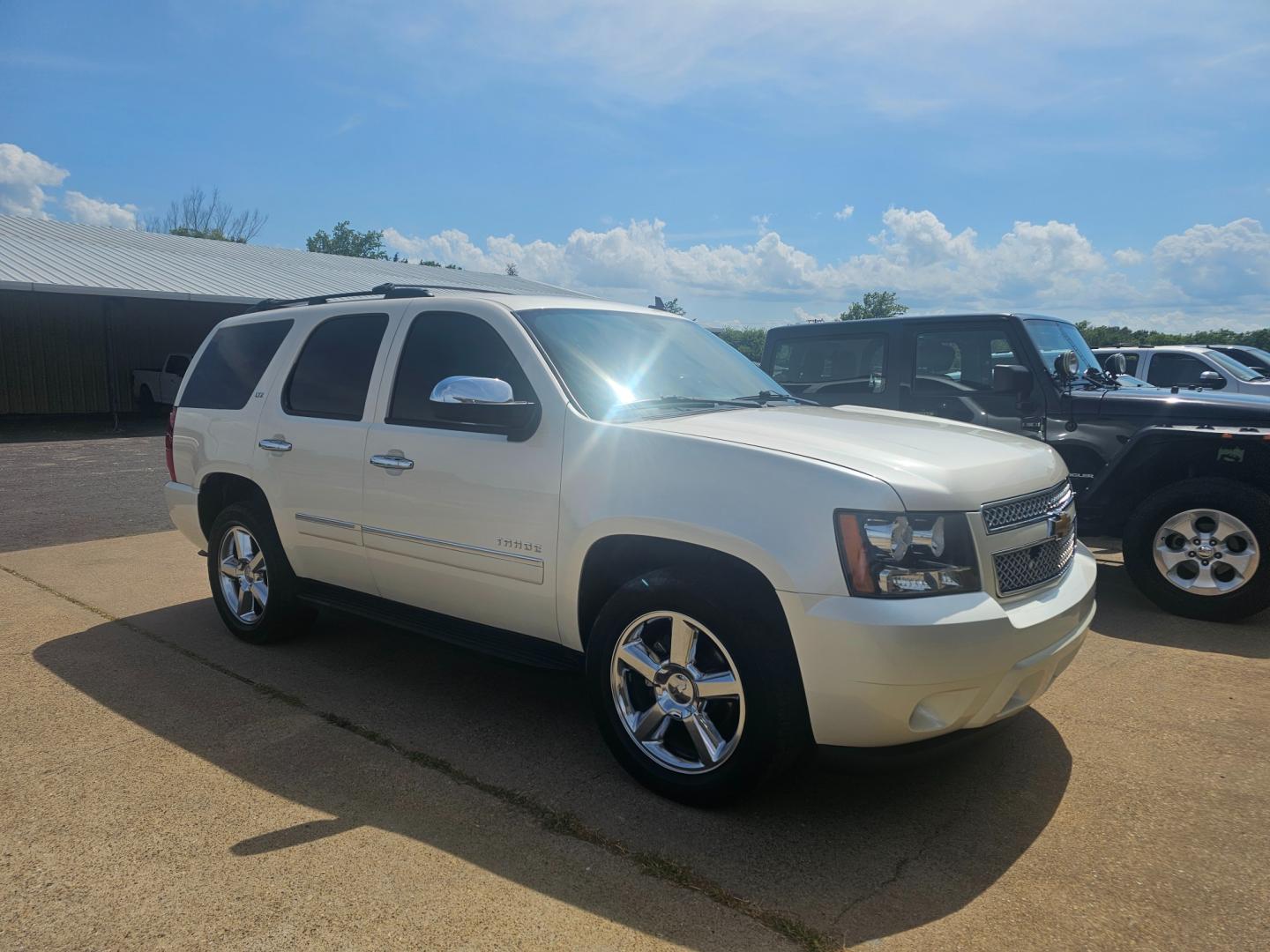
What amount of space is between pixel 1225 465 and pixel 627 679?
4.49m

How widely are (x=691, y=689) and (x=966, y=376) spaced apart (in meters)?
4.78

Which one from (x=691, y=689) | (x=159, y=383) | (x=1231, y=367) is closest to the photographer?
(x=691, y=689)

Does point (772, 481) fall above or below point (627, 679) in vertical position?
above

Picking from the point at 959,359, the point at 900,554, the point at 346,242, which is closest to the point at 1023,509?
the point at 900,554

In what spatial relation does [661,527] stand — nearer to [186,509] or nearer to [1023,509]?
[1023,509]

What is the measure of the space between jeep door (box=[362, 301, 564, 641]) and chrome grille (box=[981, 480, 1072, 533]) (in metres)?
1.57

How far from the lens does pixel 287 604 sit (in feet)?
16.1

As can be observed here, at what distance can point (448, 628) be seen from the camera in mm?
3988

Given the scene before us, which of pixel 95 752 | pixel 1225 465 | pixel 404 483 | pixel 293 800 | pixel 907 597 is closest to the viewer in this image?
pixel 907 597

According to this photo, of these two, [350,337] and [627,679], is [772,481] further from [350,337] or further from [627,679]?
[350,337]

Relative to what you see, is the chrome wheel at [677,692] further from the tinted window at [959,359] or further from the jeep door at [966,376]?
the tinted window at [959,359]

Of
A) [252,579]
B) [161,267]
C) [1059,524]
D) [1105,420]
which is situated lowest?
[252,579]

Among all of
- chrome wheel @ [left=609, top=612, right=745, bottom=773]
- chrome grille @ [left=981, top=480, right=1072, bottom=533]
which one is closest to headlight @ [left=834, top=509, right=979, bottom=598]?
chrome grille @ [left=981, top=480, right=1072, bottom=533]

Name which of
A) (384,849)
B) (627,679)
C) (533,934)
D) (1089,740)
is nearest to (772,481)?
(627,679)
